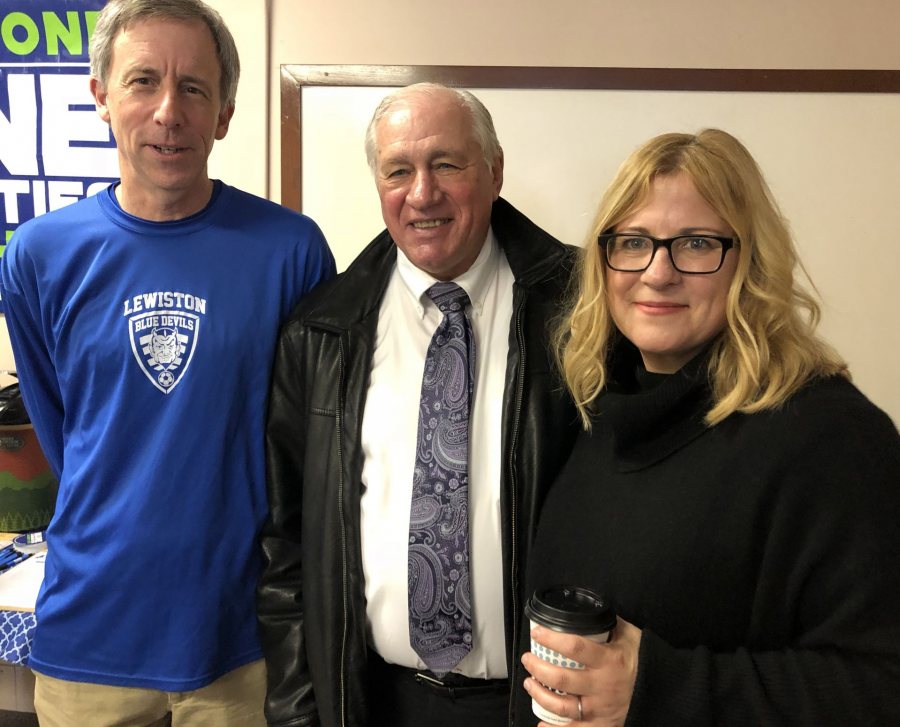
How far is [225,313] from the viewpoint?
1.38 m

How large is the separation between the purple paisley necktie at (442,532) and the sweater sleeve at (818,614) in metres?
0.43

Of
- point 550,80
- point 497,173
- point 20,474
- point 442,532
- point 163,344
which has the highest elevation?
point 550,80

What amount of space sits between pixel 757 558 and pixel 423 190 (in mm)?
842

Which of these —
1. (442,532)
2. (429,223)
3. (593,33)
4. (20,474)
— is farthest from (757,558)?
(20,474)

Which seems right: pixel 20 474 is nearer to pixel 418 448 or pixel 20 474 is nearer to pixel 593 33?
pixel 418 448

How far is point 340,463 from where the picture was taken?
133 cm

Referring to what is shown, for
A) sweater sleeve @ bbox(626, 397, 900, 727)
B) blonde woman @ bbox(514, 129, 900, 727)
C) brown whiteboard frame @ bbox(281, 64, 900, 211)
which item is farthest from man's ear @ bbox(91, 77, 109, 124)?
sweater sleeve @ bbox(626, 397, 900, 727)

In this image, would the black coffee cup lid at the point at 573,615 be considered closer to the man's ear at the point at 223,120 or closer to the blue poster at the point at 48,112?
the man's ear at the point at 223,120

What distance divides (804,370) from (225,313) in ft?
3.29

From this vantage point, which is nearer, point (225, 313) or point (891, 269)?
point (225, 313)

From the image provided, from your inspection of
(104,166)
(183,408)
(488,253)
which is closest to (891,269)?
(488,253)

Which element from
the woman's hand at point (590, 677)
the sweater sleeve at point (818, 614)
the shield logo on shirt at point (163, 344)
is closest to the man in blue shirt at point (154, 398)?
the shield logo on shirt at point (163, 344)

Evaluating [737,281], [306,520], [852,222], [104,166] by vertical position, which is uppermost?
[104,166]

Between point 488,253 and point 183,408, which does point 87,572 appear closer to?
point 183,408
